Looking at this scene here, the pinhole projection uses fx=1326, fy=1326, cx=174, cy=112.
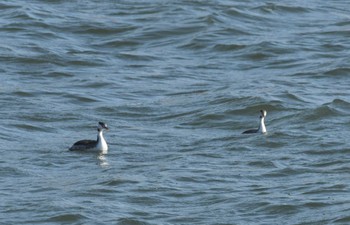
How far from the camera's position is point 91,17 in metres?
36.8

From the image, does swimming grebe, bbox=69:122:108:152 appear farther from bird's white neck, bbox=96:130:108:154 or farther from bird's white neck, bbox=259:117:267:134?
bird's white neck, bbox=259:117:267:134

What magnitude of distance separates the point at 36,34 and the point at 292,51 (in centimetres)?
692

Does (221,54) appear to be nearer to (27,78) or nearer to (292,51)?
(292,51)

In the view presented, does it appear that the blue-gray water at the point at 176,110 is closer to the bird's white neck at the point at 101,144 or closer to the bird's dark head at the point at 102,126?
the bird's white neck at the point at 101,144

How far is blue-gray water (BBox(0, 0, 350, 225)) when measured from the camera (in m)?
19.8

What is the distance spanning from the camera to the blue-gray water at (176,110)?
19.8 meters

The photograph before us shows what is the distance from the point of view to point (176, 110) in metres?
27.1

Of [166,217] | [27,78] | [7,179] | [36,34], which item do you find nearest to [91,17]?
[36,34]

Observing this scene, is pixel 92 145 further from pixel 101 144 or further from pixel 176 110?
pixel 176 110

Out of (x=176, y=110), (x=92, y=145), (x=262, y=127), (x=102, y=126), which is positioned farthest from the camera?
(x=176, y=110)

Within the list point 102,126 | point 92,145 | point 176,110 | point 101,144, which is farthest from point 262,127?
point 92,145

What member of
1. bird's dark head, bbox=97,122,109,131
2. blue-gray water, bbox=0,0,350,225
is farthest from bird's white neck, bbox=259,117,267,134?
bird's dark head, bbox=97,122,109,131

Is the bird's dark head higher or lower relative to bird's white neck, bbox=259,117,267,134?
higher

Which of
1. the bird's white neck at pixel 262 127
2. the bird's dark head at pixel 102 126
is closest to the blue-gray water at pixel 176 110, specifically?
the bird's white neck at pixel 262 127
